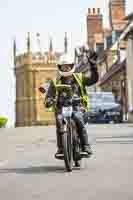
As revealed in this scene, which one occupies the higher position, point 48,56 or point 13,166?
point 48,56

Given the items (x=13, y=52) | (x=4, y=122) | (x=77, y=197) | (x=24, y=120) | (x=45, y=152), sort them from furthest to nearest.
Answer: (x=13, y=52), (x=24, y=120), (x=4, y=122), (x=45, y=152), (x=77, y=197)

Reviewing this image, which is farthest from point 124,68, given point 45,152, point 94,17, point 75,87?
point 75,87

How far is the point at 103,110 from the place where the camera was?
2111 inches

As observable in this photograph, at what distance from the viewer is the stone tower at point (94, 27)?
88.5 meters

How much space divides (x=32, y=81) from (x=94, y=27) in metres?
52.9

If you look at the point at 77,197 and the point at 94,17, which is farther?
the point at 94,17

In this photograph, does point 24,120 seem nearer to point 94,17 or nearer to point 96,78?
point 94,17

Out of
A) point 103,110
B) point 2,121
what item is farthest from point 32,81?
point 2,121

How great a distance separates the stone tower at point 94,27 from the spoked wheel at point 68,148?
7810cm

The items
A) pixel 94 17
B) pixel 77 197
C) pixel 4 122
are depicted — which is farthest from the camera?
pixel 94 17

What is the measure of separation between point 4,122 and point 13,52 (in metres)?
111

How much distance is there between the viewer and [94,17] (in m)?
89.3

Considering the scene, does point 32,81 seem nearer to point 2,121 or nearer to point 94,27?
point 94,27

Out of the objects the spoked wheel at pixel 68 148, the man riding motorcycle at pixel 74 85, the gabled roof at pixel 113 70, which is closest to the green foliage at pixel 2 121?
the gabled roof at pixel 113 70
